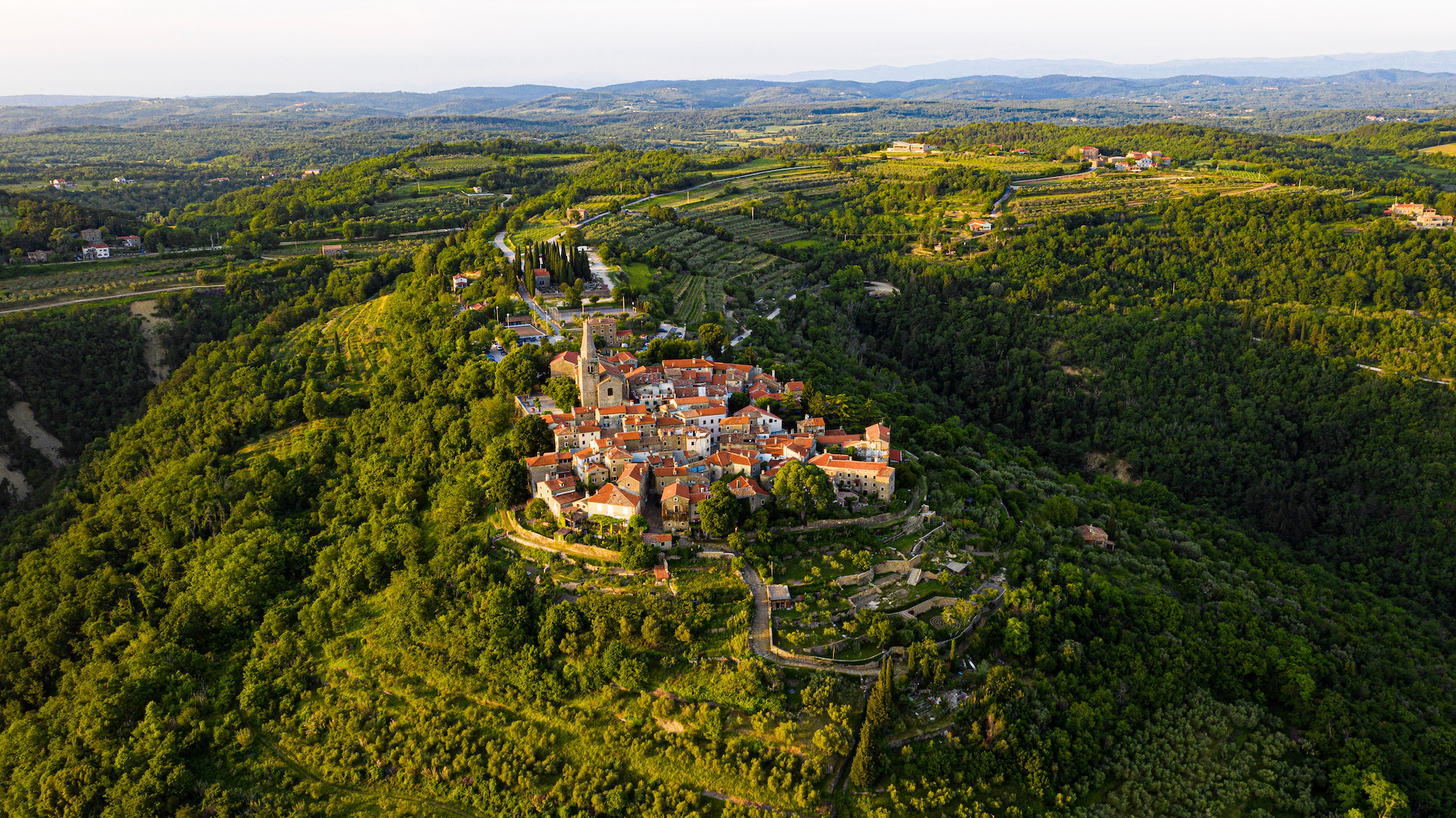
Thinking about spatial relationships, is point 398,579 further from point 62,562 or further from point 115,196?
point 115,196

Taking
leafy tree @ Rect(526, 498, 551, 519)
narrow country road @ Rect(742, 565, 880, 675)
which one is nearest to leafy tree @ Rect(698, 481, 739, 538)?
narrow country road @ Rect(742, 565, 880, 675)

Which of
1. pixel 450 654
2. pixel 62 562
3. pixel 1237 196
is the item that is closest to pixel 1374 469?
pixel 1237 196

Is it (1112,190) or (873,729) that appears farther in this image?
(1112,190)

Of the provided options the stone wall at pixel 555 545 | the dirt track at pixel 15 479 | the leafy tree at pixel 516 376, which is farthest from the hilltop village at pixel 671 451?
the dirt track at pixel 15 479

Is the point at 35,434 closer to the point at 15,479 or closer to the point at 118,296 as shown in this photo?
the point at 15,479

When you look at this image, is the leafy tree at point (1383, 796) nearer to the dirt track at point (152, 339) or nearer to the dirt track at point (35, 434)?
the dirt track at point (35, 434)

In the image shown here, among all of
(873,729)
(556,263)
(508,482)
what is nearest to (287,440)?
(556,263)

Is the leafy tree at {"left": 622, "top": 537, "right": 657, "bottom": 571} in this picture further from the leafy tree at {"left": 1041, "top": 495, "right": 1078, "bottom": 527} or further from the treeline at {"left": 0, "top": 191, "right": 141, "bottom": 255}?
the treeline at {"left": 0, "top": 191, "right": 141, "bottom": 255}
